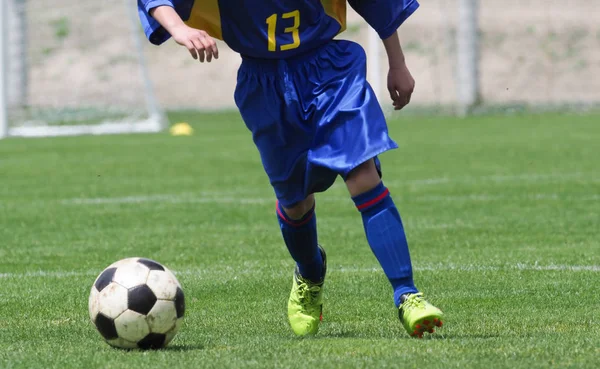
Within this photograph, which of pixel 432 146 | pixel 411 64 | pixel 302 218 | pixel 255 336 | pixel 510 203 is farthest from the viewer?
pixel 411 64

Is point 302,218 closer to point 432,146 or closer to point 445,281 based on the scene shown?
point 445,281

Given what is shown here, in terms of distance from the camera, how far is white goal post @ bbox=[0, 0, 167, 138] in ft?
73.0

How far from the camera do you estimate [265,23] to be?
15.9 ft

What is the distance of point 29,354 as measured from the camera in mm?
4223

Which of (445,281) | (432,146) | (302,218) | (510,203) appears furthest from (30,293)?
(432,146)

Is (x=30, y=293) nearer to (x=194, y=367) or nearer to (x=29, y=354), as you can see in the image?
(x=29, y=354)

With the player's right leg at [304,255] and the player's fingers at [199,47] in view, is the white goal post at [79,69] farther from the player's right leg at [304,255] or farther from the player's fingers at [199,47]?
the player's fingers at [199,47]

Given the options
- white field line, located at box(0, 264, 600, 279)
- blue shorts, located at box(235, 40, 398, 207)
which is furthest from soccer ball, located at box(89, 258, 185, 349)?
white field line, located at box(0, 264, 600, 279)

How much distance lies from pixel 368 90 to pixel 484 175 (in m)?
7.91

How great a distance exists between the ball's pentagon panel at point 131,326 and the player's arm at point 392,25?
5.19 feet

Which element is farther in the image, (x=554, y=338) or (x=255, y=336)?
(x=255, y=336)

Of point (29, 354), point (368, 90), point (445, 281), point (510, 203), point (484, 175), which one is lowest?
point (484, 175)

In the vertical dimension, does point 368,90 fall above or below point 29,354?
above

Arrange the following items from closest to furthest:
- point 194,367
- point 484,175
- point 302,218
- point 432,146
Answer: point 194,367
point 302,218
point 484,175
point 432,146
